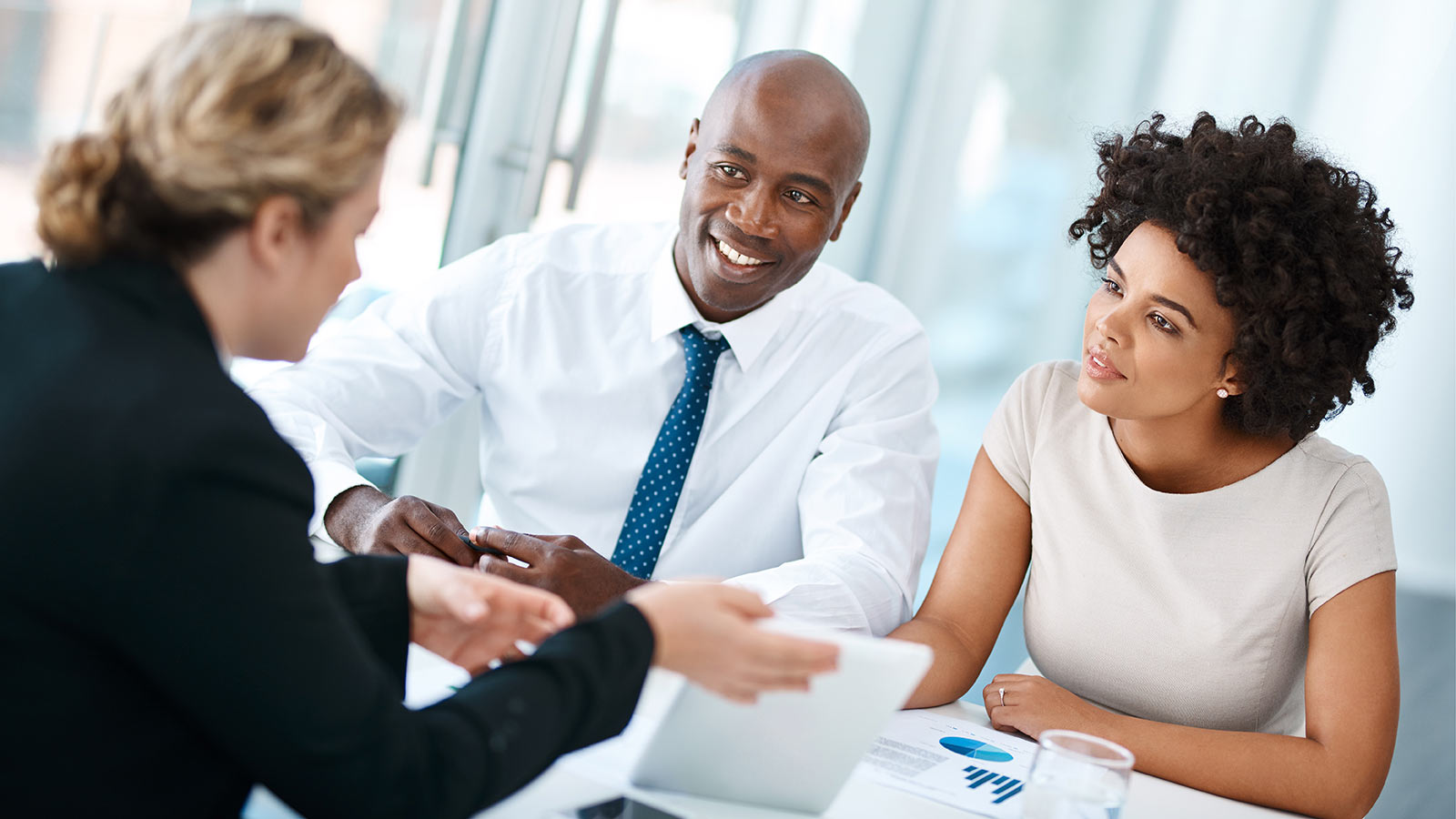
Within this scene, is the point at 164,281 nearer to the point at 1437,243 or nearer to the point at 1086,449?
the point at 1086,449

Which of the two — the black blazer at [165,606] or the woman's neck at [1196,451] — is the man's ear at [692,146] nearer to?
the woman's neck at [1196,451]

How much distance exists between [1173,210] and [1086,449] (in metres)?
0.36

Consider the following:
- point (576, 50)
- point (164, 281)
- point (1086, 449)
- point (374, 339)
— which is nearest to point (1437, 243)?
point (1086, 449)

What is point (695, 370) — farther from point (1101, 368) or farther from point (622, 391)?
point (1101, 368)

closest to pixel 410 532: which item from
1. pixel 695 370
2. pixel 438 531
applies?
pixel 438 531

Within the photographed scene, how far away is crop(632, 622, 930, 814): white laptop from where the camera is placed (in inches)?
34.9

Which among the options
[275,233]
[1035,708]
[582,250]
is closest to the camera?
[275,233]

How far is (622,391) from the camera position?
196cm

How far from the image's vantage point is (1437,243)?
2.86 metres

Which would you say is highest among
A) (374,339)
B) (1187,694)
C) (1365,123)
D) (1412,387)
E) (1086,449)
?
(1365,123)

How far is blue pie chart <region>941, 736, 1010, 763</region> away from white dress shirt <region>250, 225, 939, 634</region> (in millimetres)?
536

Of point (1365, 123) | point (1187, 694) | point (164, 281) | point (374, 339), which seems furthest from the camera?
point (1365, 123)

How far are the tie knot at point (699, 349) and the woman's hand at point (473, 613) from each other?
98 cm

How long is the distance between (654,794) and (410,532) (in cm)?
59
